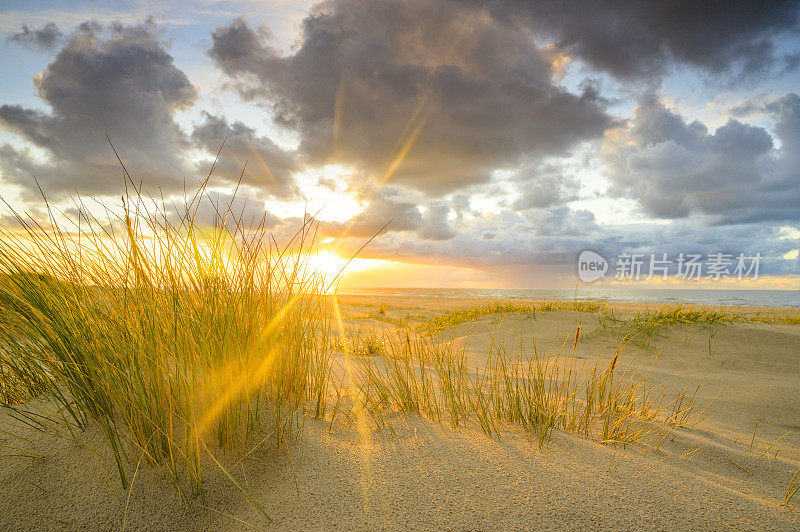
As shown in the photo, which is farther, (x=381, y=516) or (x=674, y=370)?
(x=674, y=370)

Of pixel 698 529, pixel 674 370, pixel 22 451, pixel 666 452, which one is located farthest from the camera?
pixel 674 370

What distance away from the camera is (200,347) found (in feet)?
5.09

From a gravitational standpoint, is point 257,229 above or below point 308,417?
above

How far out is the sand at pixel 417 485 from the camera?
139 centimetres

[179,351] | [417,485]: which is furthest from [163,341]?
[417,485]

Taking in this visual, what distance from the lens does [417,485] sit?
152 centimetres

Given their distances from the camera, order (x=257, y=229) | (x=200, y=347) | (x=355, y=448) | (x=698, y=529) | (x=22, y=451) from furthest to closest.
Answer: (x=257, y=229)
(x=355, y=448)
(x=22, y=451)
(x=200, y=347)
(x=698, y=529)

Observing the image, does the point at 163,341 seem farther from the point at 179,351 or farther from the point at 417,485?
the point at 417,485

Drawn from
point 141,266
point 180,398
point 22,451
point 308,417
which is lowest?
point 22,451

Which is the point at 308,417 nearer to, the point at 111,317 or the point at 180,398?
the point at 180,398

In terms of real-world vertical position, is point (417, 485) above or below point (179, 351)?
below

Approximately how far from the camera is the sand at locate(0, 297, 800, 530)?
4.56 ft

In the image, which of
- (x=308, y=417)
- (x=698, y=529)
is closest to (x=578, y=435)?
(x=698, y=529)

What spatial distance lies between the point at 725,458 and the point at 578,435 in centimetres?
72
